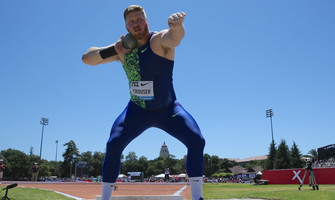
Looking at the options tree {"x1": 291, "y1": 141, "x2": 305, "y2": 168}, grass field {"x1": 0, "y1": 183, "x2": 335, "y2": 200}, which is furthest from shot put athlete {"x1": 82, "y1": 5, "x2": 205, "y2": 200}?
tree {"x1": 291, "y1": 141, "x2": 305, "y2": 168}

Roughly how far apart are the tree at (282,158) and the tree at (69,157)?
5270cm

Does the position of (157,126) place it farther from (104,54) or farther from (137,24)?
(137,24)

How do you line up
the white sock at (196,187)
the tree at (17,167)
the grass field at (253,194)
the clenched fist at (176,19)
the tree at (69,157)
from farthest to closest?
the tree at (69,157)
the tree at (17,167)
the grass field at (253,194)
the white sock at (196,187)
the clenched fist at (176,19)

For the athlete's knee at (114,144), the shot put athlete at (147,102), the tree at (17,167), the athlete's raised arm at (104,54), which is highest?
the athlete's raised arm at (104,54)

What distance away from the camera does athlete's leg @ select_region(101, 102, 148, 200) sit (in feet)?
9.49

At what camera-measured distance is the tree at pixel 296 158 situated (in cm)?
5119

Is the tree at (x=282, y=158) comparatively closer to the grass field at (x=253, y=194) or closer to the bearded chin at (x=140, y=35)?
the grass field at (x=253, y=194)

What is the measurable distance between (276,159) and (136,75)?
2123 inches

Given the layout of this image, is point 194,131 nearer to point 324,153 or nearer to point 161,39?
point 161,39

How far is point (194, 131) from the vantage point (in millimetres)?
2924

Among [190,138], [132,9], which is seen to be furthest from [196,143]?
[132,9]

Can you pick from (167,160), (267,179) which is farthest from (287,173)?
(167,160)

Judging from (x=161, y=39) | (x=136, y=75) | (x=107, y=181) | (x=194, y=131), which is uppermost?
(x=161, y=39)

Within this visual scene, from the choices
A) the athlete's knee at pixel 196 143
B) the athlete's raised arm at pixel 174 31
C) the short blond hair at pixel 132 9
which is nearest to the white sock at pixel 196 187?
the athlete's knee at pixel 196 143
